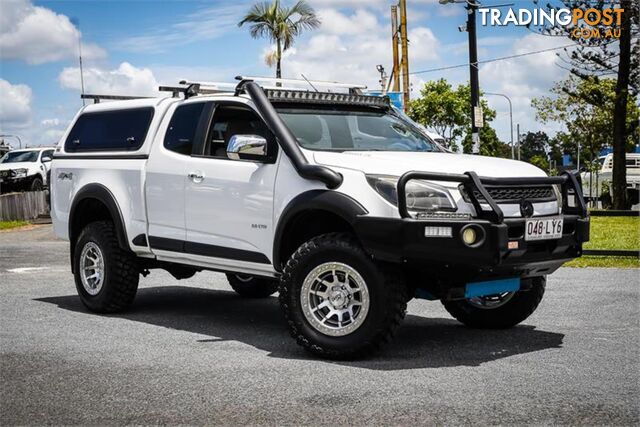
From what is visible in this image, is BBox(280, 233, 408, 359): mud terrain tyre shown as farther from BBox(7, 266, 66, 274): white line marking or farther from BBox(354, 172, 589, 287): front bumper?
BBox(7, 266, 66, 274): white line marking

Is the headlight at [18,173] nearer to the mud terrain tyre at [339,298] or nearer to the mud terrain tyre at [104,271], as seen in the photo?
the mud terrain tyre at [104,271]

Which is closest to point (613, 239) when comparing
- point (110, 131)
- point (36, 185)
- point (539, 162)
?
point (110, 131)

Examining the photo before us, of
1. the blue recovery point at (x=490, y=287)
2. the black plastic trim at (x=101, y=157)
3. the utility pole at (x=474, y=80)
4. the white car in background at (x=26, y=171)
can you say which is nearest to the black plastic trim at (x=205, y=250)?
the black plastic trim at (x=101, y=157)

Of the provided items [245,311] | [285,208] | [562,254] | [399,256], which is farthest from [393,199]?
[245,311]

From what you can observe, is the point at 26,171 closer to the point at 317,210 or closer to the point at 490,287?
the point at 317,210

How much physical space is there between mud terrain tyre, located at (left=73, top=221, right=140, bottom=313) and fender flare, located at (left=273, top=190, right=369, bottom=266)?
219 cm

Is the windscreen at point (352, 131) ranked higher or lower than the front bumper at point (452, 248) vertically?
higher

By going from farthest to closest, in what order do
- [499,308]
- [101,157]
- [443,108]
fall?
[443,108]
[101,157]
[499,308]

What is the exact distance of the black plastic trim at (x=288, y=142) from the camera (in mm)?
6750

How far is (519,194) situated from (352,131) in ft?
5.26

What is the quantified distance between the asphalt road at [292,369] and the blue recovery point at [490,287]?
47 centimetres

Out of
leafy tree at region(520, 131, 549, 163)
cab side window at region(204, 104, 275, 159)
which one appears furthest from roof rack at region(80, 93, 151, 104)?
leafy tree at region(520, 131, 549, 163)

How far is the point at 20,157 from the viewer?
31438mm

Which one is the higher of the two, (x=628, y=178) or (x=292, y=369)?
(x=628, y=178)
